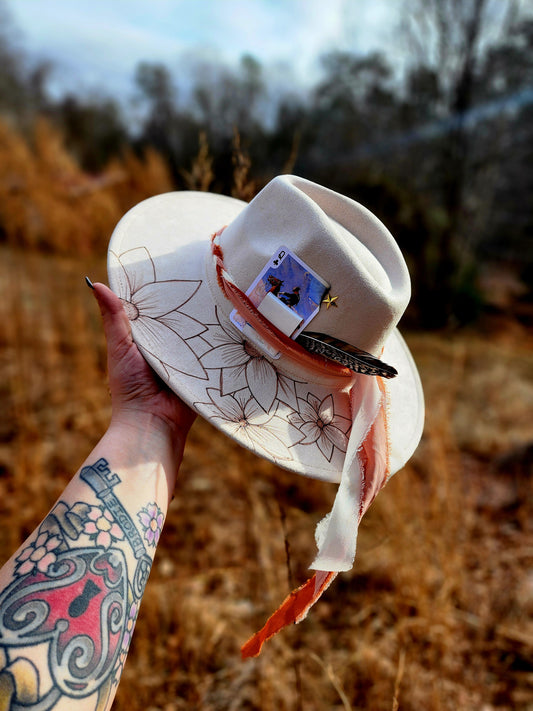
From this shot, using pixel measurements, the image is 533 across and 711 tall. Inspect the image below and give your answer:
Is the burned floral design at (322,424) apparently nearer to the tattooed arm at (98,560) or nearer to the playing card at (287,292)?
the playing card at (287,292)

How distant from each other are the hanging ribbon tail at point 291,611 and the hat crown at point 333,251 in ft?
1.66

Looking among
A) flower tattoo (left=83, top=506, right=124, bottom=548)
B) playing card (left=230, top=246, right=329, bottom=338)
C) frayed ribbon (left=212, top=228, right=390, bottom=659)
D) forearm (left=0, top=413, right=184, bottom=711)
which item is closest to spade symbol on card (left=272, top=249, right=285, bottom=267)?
playing card (left=230, top=246, right=329, bottom=338)

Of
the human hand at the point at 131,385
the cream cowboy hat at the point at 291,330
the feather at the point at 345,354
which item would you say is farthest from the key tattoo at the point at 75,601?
the feather at the point at 345,354

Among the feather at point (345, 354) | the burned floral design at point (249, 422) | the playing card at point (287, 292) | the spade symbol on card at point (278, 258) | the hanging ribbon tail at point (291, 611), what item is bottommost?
the hanging ribbon tail at point (291, 611)

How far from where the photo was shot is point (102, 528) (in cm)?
94

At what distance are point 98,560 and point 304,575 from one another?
183cm

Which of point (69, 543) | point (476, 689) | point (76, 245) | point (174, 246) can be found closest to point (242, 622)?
point (476, 689)

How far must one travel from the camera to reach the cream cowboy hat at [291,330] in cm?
105

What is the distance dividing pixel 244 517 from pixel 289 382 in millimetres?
1871

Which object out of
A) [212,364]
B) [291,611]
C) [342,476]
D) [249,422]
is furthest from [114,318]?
[291,611]

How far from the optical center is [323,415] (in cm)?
118

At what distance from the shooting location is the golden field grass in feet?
6.28

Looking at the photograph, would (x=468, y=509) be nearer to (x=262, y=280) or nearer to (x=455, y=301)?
(x=262, y=280)

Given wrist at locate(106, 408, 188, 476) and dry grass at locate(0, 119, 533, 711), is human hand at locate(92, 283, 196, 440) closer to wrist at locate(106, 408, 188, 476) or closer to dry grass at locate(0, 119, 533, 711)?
wrist at locate(106, 408, 188, 476)
